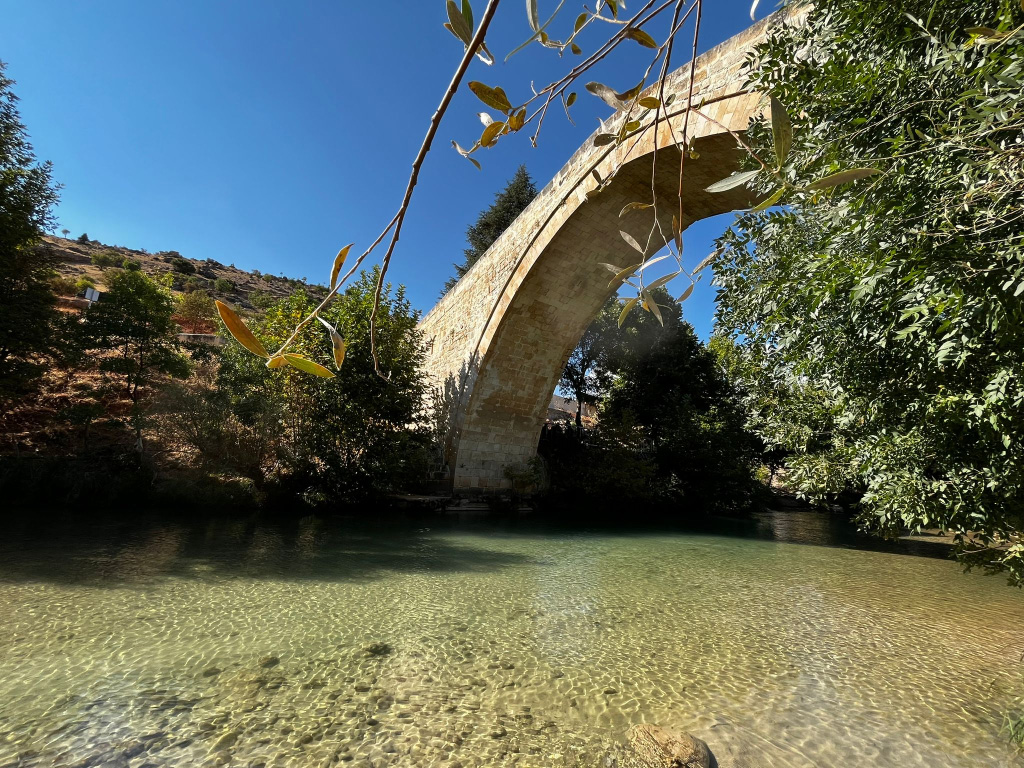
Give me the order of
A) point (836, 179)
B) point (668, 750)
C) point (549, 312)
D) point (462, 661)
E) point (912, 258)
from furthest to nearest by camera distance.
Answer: point (549, 312)
point (462, 661)
point (668, 750)
point (912, 258)
point (836, 179)

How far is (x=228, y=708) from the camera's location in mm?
2170

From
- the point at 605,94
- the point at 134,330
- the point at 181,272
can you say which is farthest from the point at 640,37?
the point at 181,272

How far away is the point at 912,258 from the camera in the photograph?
6.05 feet

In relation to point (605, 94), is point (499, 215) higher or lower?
higher

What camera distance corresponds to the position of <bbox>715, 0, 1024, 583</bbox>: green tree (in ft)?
5.57

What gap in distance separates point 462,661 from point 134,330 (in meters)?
8.59

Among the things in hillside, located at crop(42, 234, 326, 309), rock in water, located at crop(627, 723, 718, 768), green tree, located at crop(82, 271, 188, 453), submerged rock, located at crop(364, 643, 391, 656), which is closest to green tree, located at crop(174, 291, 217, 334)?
hillside, located at crop(42, 234, 326, 309)

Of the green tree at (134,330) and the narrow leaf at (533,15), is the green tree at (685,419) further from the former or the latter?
the narrow leaf at (533,15)

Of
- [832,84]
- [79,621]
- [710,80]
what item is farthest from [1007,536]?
[79,621]

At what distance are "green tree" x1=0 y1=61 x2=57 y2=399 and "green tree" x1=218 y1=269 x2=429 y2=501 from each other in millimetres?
2453

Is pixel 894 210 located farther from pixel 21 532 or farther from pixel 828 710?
pixel 21 532

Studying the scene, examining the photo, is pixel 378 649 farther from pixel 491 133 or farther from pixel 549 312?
pixel 549 312

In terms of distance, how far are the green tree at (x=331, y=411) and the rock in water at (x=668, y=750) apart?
6.77 meters

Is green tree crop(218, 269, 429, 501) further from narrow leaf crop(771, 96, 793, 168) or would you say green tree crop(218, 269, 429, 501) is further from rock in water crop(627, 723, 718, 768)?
narrow leaf crop(771, 96, 793, 168)
